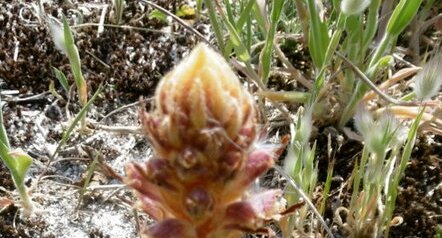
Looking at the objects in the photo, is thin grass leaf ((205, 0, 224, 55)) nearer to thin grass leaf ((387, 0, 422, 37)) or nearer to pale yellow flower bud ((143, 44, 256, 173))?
thin grass leaf ((387, 0, 422, 37))

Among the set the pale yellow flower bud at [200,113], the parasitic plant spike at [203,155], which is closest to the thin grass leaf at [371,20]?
the parasitic plant spike at [203,155]

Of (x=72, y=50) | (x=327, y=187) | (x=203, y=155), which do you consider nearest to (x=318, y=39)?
(x=327, y=187)

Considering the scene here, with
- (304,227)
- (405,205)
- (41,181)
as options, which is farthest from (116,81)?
(405,205)

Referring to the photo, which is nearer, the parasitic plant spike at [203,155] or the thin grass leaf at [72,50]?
the parasitic plant spike at [203,155]

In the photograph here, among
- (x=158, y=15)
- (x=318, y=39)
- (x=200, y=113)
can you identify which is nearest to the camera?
(x=200, y=113)

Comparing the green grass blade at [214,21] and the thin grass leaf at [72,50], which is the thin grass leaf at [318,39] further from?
the thin grass leaf at [72,50]

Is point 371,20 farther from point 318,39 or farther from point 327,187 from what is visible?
point 327,187
